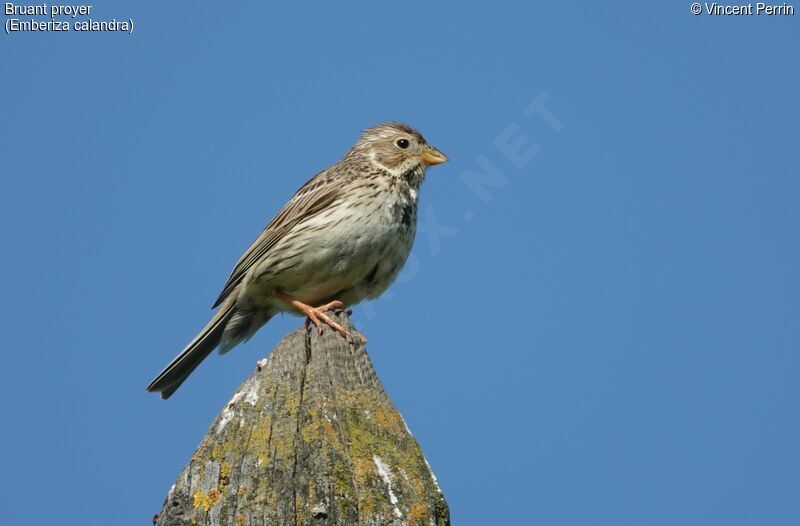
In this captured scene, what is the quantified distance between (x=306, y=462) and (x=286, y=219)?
4.55 meters

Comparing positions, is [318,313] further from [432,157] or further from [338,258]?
[432,157]

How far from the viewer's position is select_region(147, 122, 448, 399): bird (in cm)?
726

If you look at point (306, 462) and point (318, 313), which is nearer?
point (306, 462)

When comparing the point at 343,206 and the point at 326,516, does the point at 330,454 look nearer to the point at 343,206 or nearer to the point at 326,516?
the point at 326,516

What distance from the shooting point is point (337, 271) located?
286 inches

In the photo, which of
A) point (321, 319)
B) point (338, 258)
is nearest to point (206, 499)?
point (321, 319)

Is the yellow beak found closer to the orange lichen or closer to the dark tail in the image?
the dark tail

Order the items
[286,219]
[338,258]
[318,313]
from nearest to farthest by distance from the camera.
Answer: [318,313] < [338,258] < [286,219]

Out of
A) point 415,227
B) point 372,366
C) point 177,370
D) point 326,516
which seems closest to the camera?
point 326,516

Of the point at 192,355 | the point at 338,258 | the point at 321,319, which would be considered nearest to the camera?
the point at 321,319

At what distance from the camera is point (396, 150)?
8.41 m

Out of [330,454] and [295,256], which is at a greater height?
[295,256]

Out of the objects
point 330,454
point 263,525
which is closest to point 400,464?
point 330,454

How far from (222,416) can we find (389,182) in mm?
4242
